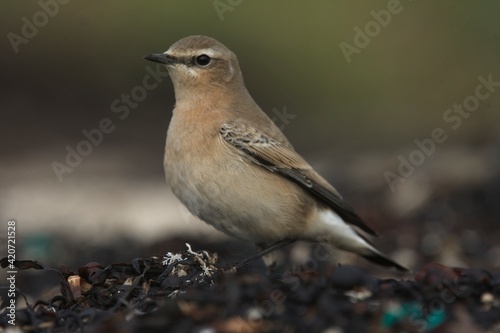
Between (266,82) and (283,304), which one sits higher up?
(266,82)

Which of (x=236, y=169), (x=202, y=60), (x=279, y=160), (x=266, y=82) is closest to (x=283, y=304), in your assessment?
(x=236, y=169)

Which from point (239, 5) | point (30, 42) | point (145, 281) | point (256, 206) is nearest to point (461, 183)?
point (256, 206)

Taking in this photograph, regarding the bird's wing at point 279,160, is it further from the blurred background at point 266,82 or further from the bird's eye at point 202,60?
the blurred background at point 266,82

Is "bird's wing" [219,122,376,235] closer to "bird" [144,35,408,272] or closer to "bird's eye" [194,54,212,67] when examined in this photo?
"bird" [144,35,408,272]

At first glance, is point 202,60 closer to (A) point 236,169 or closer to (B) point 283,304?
(A) point 236,169

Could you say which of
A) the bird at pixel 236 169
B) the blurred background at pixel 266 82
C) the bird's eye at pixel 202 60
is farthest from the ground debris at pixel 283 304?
the blurred background at pixel 266 82

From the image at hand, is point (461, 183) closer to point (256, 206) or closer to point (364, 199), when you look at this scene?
point (364, 199)

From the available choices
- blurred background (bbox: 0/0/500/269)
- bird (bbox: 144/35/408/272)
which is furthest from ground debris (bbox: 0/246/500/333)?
blurred background (bbox: 0/0/500/269)
